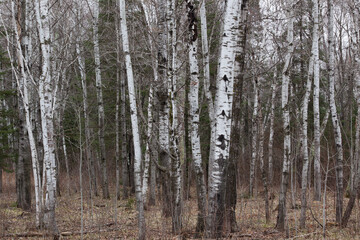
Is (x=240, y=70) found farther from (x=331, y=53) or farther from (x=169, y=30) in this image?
(x=331, y=53)

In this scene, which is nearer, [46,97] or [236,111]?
Answer: [236,111]

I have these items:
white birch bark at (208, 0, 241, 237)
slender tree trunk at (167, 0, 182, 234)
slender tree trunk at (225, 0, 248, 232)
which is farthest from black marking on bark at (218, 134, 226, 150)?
slender tree trunk at (167, 0, 182, 234)

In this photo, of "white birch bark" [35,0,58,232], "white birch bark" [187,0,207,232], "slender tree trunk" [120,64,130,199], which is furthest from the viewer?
"slender tree trunk" [120,64,130,199]

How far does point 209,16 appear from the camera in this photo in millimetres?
15477

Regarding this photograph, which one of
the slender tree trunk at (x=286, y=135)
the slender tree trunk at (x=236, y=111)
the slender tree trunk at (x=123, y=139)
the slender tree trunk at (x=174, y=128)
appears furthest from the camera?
the slender tree trunk at (x=123, y=139)

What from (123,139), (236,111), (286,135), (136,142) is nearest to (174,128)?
(136,142)

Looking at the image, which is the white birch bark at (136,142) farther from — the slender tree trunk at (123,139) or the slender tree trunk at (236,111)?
the slender tree trunk at (123,139)

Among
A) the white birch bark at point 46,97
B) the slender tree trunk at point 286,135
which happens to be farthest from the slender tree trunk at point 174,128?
the white birch bark at point 46,97

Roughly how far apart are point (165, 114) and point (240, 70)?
2133 mm

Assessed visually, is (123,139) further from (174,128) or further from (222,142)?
(222,142)

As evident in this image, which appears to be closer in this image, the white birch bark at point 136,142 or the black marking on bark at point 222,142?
the black marking on bark at point 222,142

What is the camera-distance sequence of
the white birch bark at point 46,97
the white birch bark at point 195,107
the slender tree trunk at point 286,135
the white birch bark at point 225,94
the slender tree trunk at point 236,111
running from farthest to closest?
the slender tree trunk at point 286,135
the white birch bark at point 46,97
the white birch bark at point 195,107
the slender tree trunk at point 236,111
the white birch bark at point 225,94

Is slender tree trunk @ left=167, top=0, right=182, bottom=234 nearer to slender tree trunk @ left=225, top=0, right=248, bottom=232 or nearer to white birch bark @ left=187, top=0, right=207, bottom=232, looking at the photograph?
white birch bark @ left=187, top=0, right=207, bottom=232

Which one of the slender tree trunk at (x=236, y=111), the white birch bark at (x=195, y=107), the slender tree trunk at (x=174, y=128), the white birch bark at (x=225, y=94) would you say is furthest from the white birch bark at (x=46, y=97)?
the white birch bark at (x=225, y=94)
